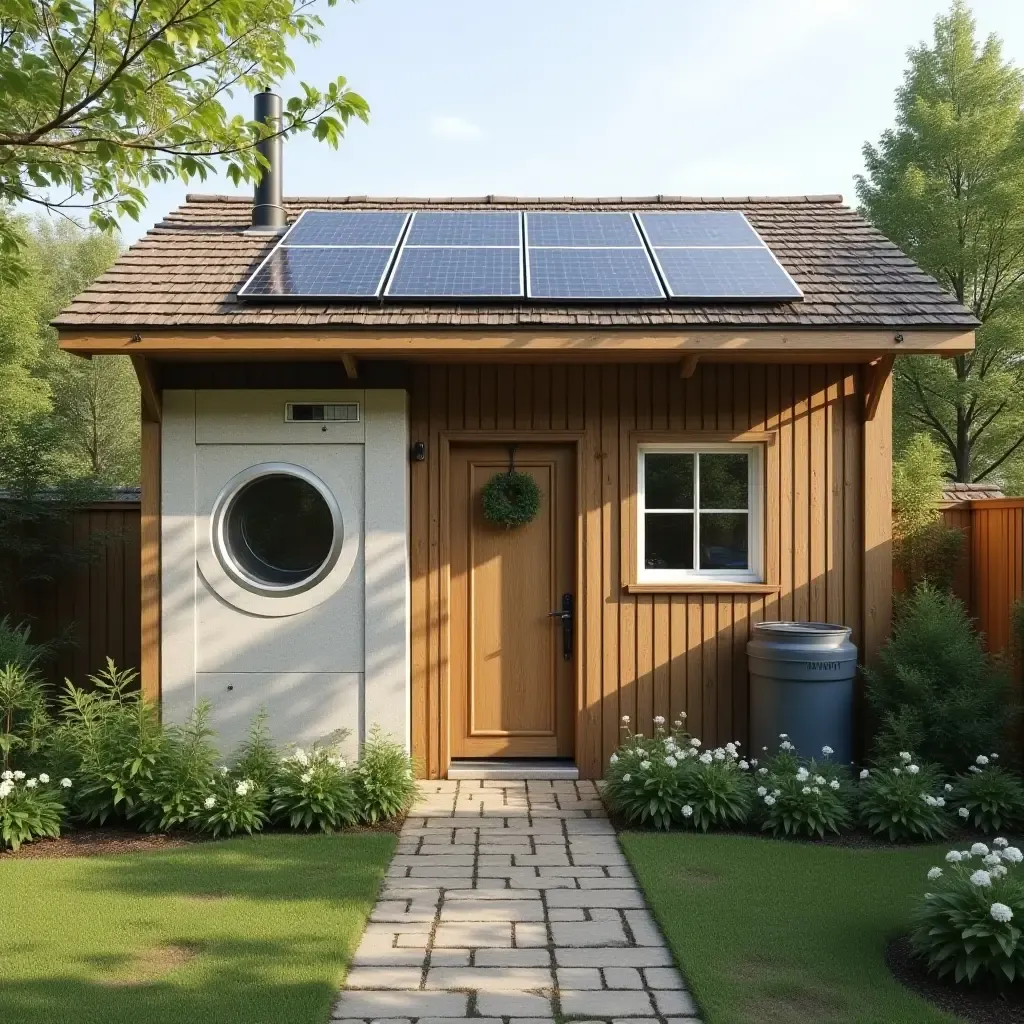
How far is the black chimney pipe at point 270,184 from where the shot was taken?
28.6 ft

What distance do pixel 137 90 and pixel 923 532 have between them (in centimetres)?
668

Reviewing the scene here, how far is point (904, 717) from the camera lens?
22.3 feet

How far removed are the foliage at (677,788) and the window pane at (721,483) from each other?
2.03 metres

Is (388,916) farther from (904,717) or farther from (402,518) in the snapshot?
(904,717)

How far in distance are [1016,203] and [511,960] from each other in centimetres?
1951

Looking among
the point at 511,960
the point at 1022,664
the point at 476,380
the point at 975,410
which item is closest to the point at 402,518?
the point at 476,380

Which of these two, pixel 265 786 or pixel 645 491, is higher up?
pixel 645 491

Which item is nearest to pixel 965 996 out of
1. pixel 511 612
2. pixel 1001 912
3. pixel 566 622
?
pixel 1001 912

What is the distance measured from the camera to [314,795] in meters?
6.25

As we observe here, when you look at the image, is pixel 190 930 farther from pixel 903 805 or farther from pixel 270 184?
pixel 270 184

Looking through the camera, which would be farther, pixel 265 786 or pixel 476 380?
pixel 476 380

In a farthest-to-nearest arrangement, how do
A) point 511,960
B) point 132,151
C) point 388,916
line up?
point 132,151, point 388,916, point 511,960

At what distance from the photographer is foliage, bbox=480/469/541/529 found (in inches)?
297

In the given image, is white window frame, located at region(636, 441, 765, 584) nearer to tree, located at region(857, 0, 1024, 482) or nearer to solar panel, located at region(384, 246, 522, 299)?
solar panel, located at region(384, 246, 522, 299)
